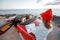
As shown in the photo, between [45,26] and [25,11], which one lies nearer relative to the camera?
[45,26]

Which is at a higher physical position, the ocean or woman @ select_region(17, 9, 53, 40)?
the ocean

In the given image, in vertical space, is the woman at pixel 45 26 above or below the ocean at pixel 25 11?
below

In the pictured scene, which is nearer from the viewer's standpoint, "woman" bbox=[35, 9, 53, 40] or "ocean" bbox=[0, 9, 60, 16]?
"woman" bbox=[35, 9, 53, 40]

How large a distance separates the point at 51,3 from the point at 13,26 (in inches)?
18.6

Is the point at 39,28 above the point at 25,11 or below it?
below

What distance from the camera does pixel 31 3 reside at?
1764 millimetres

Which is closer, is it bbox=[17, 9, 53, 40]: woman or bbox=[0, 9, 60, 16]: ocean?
bbox=[17, 9, 53, 40]: woman

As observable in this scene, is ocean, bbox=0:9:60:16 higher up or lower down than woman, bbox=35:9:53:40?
higher up

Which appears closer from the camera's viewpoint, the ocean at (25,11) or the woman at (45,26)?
the woman at (45,26)

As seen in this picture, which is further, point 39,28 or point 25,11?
point 25,11

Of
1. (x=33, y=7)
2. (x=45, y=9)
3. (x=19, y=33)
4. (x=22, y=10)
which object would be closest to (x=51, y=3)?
(x=45, y=9)

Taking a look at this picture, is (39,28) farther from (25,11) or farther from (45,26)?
(25,11)

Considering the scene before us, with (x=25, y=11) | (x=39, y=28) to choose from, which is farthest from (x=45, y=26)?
(x=25, y=11)

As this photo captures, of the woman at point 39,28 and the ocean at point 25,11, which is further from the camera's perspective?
the ocean at point 25,11
